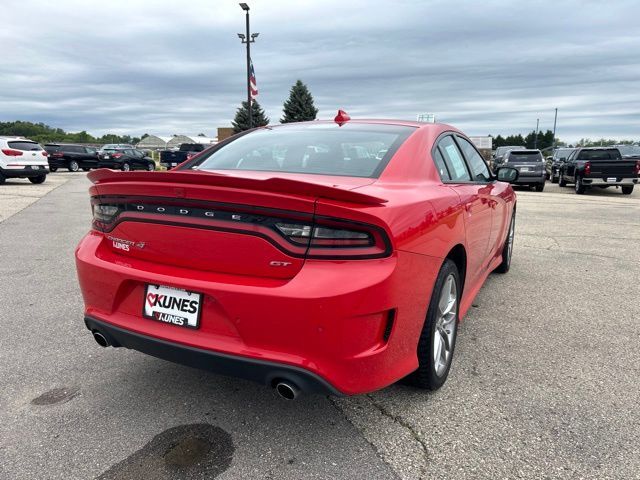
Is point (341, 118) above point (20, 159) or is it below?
above

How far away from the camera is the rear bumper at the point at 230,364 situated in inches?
82.5

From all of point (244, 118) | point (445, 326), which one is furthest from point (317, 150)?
point (244, 118)

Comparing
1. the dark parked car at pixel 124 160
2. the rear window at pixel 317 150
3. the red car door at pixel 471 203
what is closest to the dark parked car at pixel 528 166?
the red car door at pixel 471 203

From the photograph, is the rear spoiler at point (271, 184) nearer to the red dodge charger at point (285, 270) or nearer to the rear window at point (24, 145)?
the red dodge charger at point (285, 270)

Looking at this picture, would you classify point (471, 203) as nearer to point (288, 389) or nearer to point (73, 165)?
point (288, 389)

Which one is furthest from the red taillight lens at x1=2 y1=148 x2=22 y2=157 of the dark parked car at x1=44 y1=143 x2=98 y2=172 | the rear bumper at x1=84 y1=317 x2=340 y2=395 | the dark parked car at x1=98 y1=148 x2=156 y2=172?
the rear bumper at x1=84 y1=317 x2=340 y2=395

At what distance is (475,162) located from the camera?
14.1 ft

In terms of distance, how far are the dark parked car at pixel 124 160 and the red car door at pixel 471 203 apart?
2949 cm

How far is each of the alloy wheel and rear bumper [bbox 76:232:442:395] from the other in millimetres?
434

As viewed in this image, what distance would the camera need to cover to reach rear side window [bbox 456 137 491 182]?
13.2 feet

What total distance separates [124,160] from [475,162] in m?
29.6

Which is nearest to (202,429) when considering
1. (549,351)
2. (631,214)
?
(549,351)

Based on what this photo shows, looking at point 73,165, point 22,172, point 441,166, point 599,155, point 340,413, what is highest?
point 599,155

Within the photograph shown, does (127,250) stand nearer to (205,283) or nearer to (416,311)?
(205,283)
